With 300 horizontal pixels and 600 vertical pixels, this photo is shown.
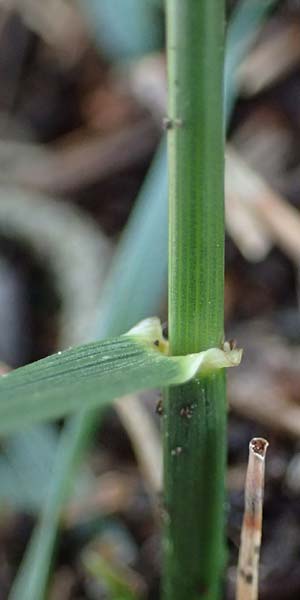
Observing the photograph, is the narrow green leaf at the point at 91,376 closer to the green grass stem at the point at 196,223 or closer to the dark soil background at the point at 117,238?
the green grass stem at the point at 196,223

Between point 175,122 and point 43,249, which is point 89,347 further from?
point 43,249

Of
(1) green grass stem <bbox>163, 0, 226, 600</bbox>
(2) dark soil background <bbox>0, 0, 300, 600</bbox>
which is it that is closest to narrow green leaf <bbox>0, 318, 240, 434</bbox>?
(1) green grass stem <bbox>163, 0, 226, 600</bbox>

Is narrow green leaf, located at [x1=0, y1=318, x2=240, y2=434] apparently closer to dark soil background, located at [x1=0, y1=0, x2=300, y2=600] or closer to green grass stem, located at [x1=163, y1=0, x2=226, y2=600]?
green grass stem, located at [x1=163, y1=0, x2=226, y2=600]

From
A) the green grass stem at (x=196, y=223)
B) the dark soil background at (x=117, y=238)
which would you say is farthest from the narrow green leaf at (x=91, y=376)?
the dark soil background at (x=117, y=238)

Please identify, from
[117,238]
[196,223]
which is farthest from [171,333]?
[117,238]

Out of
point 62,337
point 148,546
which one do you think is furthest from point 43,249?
point 148,546
